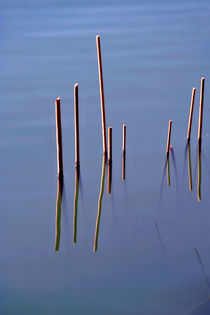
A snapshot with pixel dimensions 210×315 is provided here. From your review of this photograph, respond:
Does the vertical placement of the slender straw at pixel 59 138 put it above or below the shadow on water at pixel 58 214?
above

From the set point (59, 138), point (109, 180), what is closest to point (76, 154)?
point (109, 180)

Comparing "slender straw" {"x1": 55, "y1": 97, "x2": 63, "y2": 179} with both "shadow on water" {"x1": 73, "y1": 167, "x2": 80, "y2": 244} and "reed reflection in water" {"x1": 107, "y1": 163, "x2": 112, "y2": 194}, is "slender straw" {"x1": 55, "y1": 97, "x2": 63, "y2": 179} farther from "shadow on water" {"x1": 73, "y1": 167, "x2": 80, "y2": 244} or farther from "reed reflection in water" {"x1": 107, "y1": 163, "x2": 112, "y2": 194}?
"reed reflection in water" {"x1": 107, "y1": 163, "x2": 112, "y2": 194}

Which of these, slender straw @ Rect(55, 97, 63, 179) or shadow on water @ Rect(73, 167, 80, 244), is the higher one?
slender straw @ Rect(55, 97, 63, 179)

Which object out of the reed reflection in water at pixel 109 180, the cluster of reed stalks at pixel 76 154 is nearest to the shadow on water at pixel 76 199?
the cluster of reed stalks at pixel 76 154

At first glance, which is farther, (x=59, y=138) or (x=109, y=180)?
(x=109, y=180)

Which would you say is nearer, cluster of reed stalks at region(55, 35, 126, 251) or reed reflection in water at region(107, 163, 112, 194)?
cluster of reed stalks at region(55, 35, 126, 251)

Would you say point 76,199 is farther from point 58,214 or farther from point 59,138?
point 59,138

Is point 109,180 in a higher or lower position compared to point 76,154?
lower

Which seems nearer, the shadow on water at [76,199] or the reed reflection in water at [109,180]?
the shadow on water at [76,199]

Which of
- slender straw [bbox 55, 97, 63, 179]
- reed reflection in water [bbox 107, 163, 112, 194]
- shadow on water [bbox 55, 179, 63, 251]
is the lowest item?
shadow on water [bbox 55, 179, 63, 251]

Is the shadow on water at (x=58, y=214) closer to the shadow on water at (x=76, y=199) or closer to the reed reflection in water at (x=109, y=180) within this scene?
the shadow on water at (x=76, y=199)

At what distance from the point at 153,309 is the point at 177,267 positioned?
0.22 m

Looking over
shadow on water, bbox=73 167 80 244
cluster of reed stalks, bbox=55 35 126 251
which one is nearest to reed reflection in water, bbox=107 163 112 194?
cluster of reed stalks, bbox=55 35 126 251

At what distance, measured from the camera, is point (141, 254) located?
2.01 m
